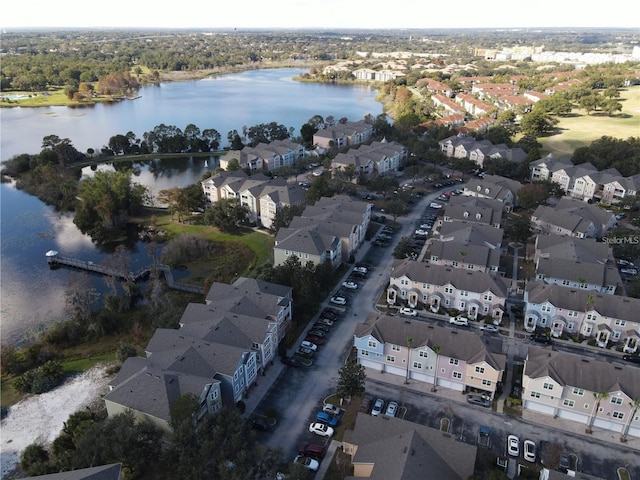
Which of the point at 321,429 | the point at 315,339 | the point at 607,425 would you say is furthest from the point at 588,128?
the point at 321,429

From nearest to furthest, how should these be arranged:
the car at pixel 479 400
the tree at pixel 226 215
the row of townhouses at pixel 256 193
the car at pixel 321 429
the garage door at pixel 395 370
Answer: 1. the car at pixel 321 429
2. the car at pixel 479 400
3. the garage door at pixel 395 370
4. the tree at pixel 226 215
5. the row of townhouses at pixel 256 193

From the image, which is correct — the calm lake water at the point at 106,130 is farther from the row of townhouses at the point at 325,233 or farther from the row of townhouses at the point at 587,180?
the row of townhouses at the point at 587,180

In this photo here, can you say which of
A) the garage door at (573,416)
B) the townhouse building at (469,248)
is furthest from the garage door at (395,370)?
the townhouse building at (469,248)

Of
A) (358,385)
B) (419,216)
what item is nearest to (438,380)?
(358,385)

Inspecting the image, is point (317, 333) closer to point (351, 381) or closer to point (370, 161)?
point (351, 381)

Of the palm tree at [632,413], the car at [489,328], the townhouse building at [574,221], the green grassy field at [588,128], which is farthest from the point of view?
the green grassy field at [588,128]

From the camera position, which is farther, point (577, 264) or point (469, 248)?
point (469, 248)

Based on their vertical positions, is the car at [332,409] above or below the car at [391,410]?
below
